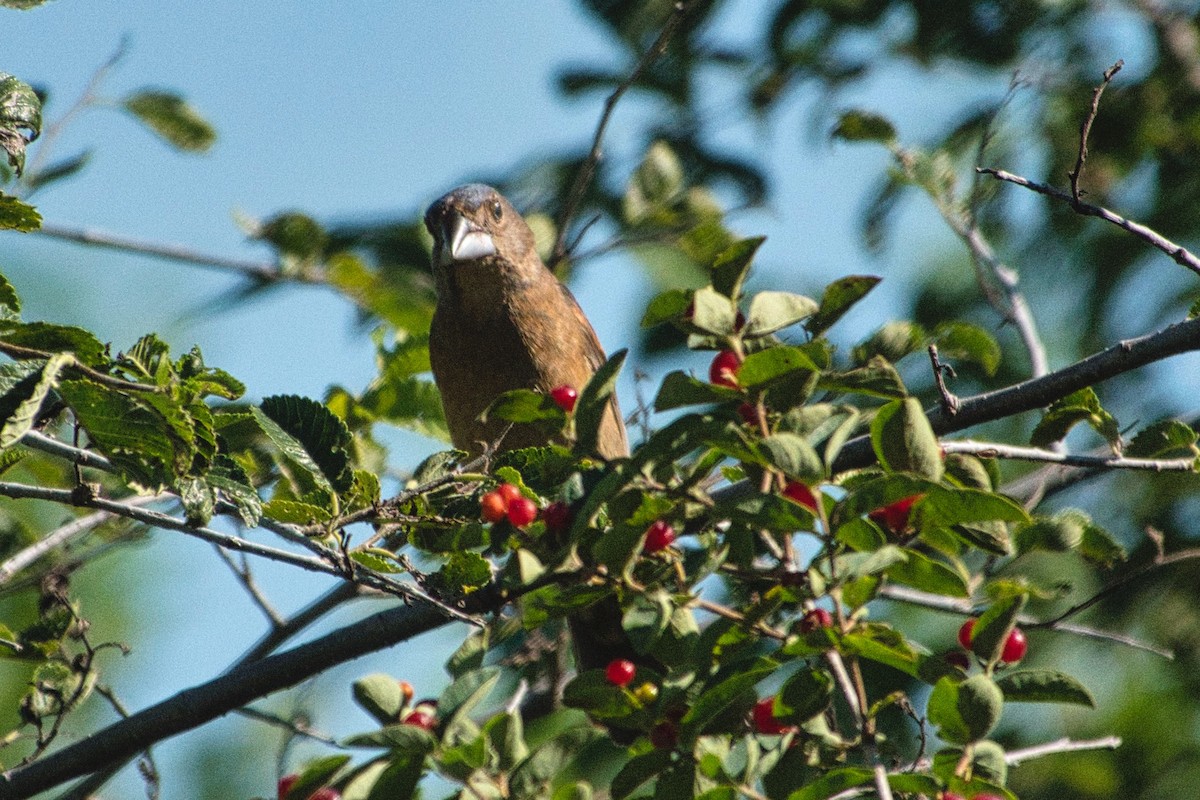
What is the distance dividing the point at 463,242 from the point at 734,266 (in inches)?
118

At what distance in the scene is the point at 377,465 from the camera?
12.7ft

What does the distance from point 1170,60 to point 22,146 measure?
17.7 ft

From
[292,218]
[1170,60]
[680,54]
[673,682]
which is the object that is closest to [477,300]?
[292,218]

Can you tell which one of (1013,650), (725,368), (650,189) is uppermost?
(650,189)

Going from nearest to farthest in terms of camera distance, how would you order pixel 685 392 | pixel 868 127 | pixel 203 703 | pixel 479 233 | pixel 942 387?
pixel 685 392, pixel 942 387, pixel 203 703, pixel 868 127, pixel 479 233

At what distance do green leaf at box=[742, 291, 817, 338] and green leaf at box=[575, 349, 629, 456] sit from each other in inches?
9.2

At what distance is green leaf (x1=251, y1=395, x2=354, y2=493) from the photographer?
2.47 metres

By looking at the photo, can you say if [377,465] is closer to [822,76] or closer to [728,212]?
[728,212]

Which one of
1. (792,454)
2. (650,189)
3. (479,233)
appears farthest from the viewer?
(479,233)

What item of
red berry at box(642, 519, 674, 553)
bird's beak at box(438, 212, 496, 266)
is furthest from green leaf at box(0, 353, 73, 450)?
bird's beak at box(438, 212, 496, 266)

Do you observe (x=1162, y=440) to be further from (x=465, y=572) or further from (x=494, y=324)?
(x=494, y=324)

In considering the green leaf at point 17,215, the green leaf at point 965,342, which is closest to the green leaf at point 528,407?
the green leaf at point 17,215

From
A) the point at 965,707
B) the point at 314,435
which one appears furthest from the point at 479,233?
the point at 965,707

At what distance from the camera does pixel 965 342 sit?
3.28 metres
